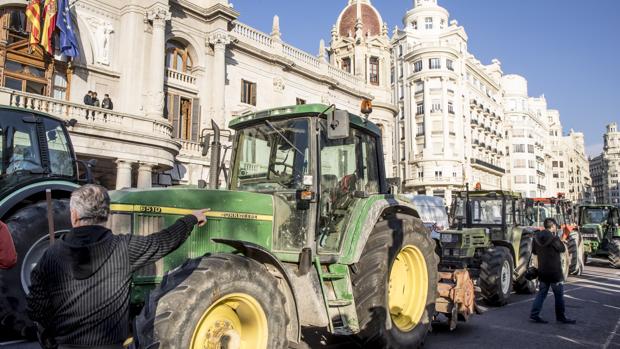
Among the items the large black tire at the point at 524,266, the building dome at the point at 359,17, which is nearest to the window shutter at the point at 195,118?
the large black tire at the point at 524,266

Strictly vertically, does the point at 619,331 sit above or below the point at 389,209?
below

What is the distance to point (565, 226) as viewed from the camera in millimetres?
14586

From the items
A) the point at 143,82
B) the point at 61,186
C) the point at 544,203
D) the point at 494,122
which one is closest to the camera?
the point at 61,186

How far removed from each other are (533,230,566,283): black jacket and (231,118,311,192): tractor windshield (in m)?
5.59

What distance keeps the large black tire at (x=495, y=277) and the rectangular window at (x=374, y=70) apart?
91.7 feet

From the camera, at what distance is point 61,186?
21.0ft

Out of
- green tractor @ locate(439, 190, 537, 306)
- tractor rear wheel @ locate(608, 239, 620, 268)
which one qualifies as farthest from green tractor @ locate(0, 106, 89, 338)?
tractor rear wheel @ locate(608, 239, 620, 268)

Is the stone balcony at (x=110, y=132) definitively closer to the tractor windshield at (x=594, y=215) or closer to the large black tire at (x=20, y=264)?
the large black tire at (x=20, y=264)

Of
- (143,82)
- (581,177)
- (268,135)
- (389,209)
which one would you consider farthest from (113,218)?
(581,177)

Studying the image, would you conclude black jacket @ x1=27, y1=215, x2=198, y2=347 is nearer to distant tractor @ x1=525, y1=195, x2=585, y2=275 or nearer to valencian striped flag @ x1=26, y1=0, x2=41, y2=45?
distant tractor @ x1=525, y1=195, x2=585, y2=275

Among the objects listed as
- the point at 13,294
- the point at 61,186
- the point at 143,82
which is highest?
the point at 143,82

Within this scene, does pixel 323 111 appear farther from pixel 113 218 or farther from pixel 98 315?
pixel 98 315

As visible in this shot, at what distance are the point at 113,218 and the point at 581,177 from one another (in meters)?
138

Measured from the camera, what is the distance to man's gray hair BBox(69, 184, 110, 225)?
2416mm
